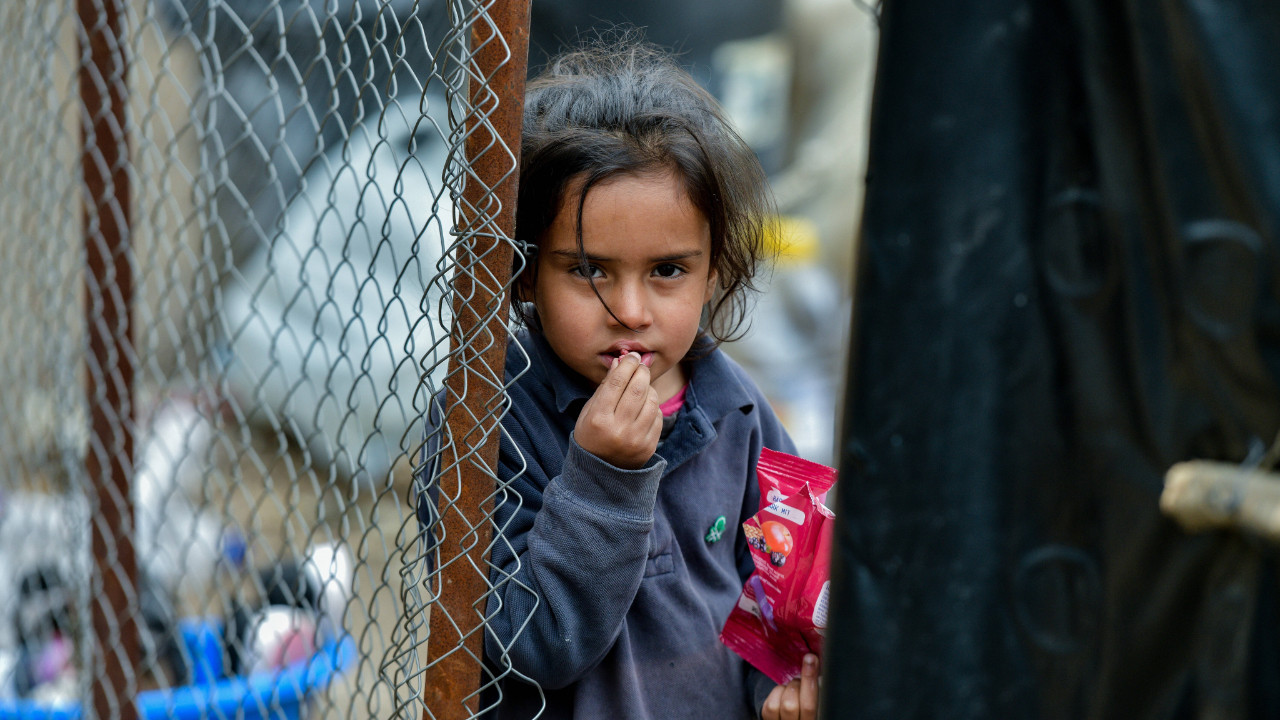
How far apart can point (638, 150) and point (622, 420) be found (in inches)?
14.8

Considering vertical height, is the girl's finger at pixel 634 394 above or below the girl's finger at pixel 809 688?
above

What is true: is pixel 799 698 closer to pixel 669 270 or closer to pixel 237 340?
pixel 669 270

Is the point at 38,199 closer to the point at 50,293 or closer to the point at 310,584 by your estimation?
the point at 50,293

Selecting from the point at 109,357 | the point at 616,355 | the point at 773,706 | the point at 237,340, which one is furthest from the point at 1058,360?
the point at 237,340

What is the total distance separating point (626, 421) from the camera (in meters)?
1.23

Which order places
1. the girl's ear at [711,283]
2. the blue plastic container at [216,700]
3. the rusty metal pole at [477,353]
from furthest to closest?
the blue plastic container at [216,700]
the girl's ear at [711,283]
the rusty metal pole at [477,353]

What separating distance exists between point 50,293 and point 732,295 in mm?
1753

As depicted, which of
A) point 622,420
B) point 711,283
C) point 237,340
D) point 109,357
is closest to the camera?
point 622,420

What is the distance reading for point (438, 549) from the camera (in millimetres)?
1282

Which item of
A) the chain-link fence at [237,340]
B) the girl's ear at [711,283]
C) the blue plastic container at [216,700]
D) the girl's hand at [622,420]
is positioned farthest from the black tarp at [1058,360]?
the blue plastic container at [216,700]

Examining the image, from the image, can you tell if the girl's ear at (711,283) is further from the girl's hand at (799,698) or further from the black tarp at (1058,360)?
the black tarp at (1058,360)

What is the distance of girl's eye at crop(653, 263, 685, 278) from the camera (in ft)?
4.48

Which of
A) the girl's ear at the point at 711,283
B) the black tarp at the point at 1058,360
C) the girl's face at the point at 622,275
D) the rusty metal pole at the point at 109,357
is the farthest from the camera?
the rusty metal pole at the point at 109,357

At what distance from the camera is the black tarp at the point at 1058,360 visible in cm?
55
